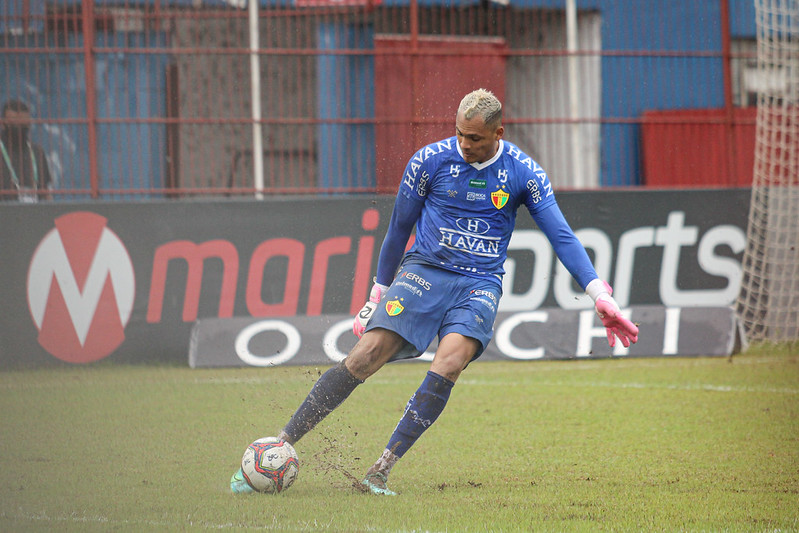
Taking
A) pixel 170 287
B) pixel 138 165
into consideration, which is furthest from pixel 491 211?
pixel 138 165

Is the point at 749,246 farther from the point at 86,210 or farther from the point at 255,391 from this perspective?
the point at 86,210

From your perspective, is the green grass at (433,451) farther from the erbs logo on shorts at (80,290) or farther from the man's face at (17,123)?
the man's face at (17,123)

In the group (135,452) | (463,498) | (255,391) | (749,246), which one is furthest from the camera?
(749,246)

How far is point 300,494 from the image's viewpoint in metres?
5.04

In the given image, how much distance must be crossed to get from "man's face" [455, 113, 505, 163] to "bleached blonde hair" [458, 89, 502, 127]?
0.02m

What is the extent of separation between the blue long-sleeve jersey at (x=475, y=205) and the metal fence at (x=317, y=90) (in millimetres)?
4646

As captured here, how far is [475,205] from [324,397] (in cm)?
126

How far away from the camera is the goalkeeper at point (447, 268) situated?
199 inches

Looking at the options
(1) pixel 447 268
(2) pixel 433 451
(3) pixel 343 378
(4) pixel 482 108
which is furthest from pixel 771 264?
(3) pixel 343 378

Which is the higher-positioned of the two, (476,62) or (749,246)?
(476,62)

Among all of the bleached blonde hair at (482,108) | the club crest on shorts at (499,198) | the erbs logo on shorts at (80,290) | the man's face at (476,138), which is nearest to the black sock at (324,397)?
the club crest on shorts at (499,198)

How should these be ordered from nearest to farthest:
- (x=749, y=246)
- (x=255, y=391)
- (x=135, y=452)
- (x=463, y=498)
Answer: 1. (x=463, y=498)
2. (x=135, y=452)
3. (x=255, y=391)
4. (x=749, y=246)

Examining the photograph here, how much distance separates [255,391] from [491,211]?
13.8 feet

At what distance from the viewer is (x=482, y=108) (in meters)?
4.99
